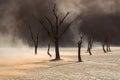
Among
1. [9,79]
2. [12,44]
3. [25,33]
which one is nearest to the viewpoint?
[9,79]

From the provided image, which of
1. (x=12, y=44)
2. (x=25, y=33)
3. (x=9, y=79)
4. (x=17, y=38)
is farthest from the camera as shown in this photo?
(x=25, y=33)

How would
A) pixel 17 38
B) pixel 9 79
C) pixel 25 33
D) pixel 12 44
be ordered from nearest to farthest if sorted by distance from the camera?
1. pixel 9 79
2. pixel 12 44
3. pixel 17 38
4. pixel 25 33

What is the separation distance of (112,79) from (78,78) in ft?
9.35

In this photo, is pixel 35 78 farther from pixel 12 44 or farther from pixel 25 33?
pixel 25 33

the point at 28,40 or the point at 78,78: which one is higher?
the point at 28,40

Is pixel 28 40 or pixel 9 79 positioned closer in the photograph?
pixel 9 79

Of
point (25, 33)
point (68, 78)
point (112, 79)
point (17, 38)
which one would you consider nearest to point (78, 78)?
point (68, 78)

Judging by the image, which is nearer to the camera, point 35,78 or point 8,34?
point 35,78

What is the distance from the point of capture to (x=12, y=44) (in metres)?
156

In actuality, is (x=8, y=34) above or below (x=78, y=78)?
above

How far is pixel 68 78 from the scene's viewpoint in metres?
28.8

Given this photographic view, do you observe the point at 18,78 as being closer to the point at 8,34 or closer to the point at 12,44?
the point at 12,44

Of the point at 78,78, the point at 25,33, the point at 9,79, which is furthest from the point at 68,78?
the point at 25,33

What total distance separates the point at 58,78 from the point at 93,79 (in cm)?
290
